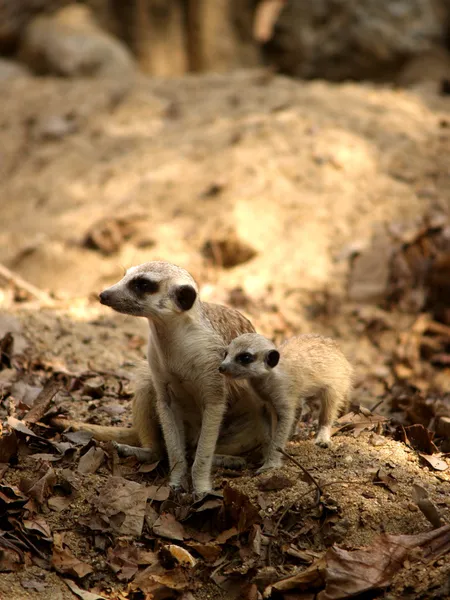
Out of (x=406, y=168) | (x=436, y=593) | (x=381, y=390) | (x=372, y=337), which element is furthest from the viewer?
(x=406, y=168)

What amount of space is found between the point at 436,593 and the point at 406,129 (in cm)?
665

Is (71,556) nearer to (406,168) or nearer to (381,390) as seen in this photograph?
(381,390)

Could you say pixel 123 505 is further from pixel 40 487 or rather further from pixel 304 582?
pixel 304 582

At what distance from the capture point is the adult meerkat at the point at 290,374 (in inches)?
135

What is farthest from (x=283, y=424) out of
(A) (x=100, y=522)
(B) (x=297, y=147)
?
(B) (x=297, y=147)

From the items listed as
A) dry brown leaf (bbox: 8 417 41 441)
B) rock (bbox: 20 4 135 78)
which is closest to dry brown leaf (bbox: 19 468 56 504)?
dry brown leaf (bbox: 8 417 41 441)

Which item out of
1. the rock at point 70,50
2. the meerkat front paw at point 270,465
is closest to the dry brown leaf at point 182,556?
the meerkat front paw at point 270,465

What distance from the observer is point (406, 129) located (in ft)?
28.2

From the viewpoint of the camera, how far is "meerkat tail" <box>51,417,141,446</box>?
12.5ft

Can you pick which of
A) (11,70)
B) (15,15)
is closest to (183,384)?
(11,70)

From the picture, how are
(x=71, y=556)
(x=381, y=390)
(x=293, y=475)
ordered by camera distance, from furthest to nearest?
1. (x=381, y=390)
2. (x=293, y=475)
3. (x=71, y=556)

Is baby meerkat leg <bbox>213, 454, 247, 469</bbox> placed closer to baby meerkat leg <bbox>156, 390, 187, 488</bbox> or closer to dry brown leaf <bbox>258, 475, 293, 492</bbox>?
baby meerkat leg <bbox>156, 390, 187, 488</bbox>

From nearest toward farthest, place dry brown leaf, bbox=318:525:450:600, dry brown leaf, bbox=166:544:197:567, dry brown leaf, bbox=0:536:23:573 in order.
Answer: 1. dry brown leaf, bbox=318:525:450:600
2. dry brown leaf, bbox=0:536:23:573
3. dry brown leaf, bbox=166:544:197:567

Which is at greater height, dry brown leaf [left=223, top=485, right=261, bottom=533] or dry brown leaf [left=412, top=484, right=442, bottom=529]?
dry brown leaf [left=412, top=484, right=442, bottom=529]
